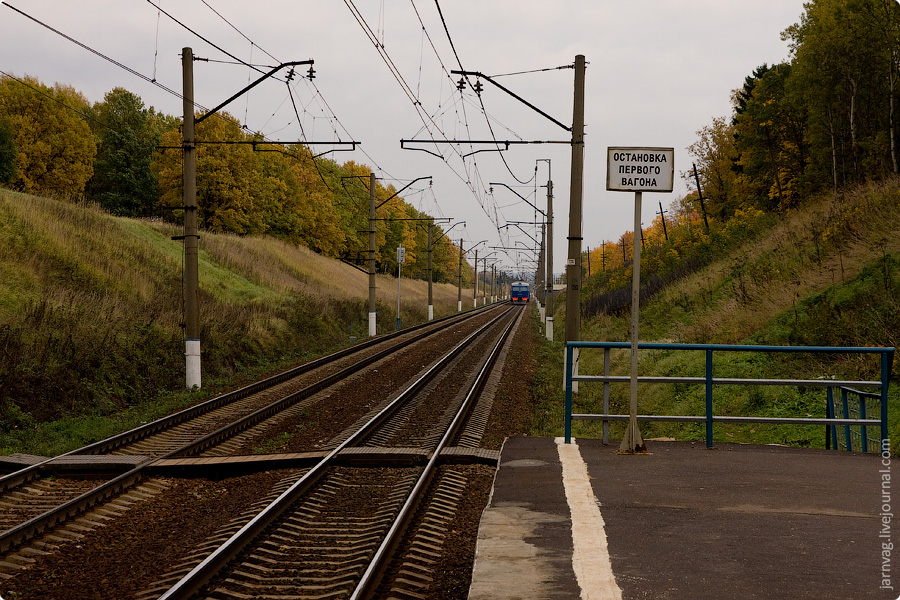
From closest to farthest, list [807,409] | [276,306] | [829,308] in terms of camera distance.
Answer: [807,409] → [829,308] → [276,306]

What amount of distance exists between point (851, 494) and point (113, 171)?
7134cm

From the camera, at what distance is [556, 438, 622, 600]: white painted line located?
4.86 metres

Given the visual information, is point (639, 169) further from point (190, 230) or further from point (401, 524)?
point (190, 230)

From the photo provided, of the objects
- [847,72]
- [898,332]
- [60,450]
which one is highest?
[847,72]

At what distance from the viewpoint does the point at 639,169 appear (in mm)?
8852

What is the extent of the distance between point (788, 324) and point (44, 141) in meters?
54.6

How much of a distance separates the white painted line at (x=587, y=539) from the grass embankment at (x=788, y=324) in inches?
179

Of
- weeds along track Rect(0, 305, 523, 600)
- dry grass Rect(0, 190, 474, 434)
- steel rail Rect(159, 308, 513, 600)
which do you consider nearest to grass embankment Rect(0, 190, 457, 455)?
dry grass Rect(0, 190, 474, 434)

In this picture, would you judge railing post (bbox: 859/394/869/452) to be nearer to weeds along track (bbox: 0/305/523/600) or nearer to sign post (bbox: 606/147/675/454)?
sign post (bbox: 606/147/675/454)

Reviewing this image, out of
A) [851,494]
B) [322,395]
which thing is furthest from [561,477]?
[322,395]

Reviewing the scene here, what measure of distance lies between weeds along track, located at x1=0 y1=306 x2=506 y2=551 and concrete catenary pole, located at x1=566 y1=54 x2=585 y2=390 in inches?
240

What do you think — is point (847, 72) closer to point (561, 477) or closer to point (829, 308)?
point (829, 308)

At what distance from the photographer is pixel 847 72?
3759 centimetres

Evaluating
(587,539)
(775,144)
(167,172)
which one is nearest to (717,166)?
(775,144)
